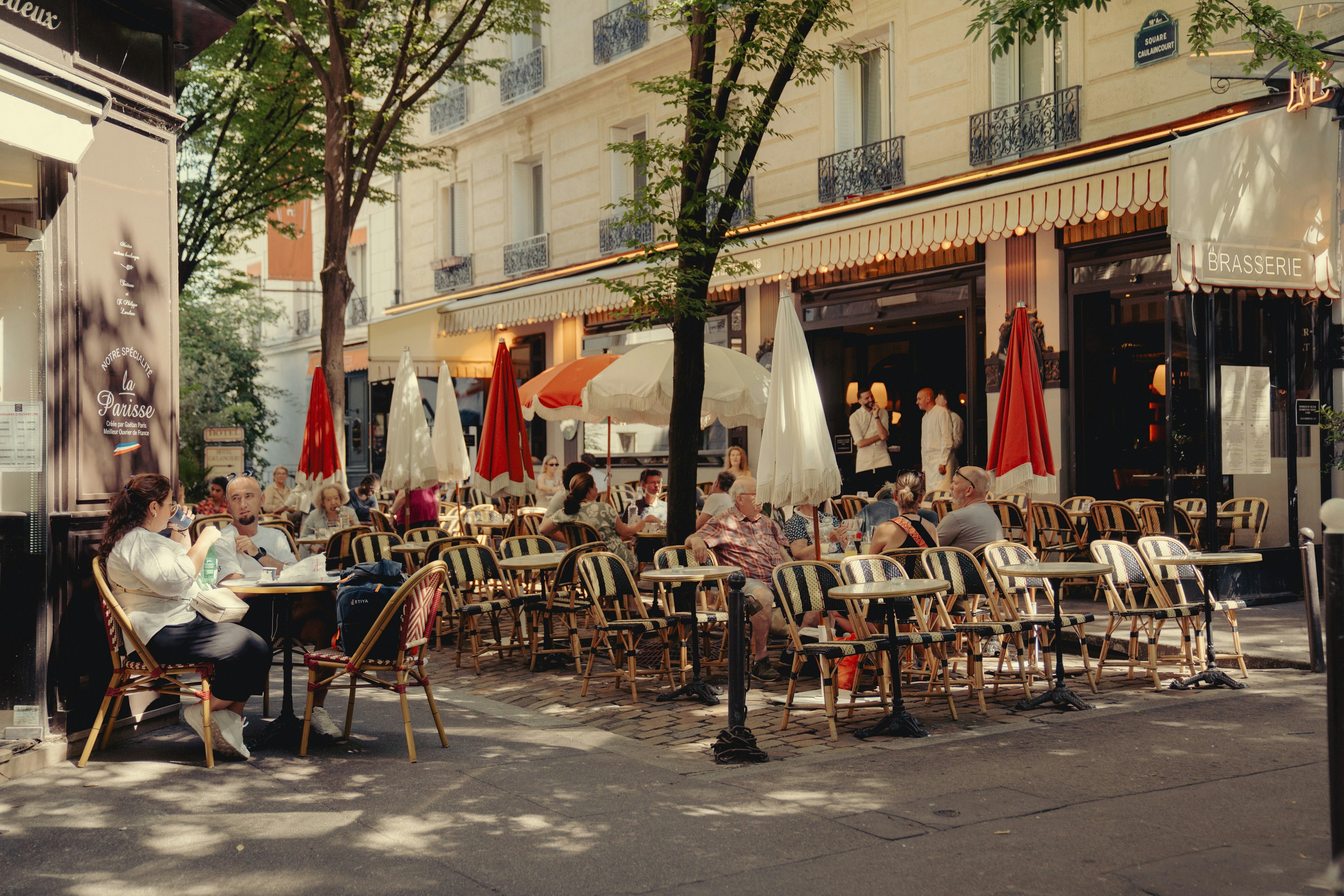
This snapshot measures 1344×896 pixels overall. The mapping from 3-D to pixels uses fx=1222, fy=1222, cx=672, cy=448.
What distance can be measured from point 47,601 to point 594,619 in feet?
11.3

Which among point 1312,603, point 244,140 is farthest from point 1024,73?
point 244,140

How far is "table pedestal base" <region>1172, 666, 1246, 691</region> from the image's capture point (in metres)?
7.78

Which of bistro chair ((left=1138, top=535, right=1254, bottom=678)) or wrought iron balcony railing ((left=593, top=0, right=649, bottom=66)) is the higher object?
wrought iron balcony railing ((left=593, top=0, right=649, bottom=66))

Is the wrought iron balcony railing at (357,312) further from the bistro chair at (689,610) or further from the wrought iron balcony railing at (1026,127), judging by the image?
the bistro chair at (689,610)

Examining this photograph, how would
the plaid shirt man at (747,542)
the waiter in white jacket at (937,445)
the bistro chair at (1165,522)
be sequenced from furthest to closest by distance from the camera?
1. the waiter in white jacket at (937,445)
2. the bistro chair at (1165,522)
3. the plaid shirt man at (747,542)

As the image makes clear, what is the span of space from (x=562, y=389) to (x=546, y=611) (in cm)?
512

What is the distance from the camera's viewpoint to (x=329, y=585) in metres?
6.43

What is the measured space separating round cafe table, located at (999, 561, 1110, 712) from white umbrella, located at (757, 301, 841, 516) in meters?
1.40

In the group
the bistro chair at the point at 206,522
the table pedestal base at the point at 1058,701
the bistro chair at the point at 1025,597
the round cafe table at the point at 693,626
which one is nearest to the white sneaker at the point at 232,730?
the bistro chair at the point at 206,522

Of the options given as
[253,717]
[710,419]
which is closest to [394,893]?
[253,717]

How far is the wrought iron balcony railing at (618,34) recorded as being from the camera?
64.4 ft

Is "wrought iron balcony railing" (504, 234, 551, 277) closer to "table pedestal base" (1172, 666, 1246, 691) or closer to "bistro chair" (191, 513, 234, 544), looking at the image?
"bistro chair" (191, 513, 234, 544)

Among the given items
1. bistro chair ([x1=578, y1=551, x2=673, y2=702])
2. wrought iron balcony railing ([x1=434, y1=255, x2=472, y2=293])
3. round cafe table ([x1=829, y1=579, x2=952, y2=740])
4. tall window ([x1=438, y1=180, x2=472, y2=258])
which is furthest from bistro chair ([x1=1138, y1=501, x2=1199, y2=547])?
tall window ([x1=438, y1=180, x2=472, y2=258])

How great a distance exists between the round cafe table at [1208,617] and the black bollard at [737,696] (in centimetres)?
330
